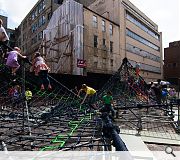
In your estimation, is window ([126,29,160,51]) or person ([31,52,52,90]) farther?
window ([126,29,160,51])

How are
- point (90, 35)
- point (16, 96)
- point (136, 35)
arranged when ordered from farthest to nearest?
1. point (136, 35)
2. point (90, 35)
3. point (16, 96)

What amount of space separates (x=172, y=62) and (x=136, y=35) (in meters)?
16.0

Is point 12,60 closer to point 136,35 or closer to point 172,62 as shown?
point 136,35

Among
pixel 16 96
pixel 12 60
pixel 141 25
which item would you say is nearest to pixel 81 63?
pixel 16 96

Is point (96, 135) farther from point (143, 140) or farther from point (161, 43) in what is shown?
point (161, 43)

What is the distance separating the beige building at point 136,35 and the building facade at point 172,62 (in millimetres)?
2804

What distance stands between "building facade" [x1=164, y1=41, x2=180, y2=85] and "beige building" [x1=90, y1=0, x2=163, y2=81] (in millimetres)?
2804

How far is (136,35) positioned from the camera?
35469 millimetres

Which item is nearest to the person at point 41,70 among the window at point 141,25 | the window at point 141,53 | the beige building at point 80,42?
the beige building at point 80,42

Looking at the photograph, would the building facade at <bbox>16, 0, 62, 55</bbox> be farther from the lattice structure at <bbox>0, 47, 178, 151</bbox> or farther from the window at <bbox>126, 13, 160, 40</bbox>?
the lattice structure at <bbox>0, 47, 178, 151</bbox>

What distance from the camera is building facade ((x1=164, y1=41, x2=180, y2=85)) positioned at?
1821 inches

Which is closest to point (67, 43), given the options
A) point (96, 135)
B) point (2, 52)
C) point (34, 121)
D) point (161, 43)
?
point (2, 52)

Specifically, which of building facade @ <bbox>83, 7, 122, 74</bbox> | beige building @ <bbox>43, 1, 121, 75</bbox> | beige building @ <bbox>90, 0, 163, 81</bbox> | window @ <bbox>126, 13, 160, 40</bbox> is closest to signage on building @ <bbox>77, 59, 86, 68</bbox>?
beige building @ <bbox>43, 1, 121, 75</bbox>

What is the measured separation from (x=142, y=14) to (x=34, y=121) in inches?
1444
